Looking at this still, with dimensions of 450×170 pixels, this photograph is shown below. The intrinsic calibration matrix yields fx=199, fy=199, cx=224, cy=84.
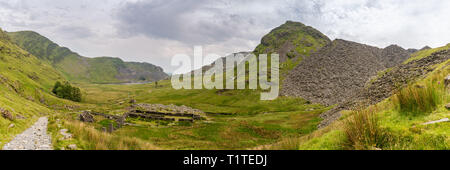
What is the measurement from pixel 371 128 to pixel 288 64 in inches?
6467

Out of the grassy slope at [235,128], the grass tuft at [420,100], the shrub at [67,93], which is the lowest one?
the grassy slope at [235,128]

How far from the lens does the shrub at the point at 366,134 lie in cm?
858

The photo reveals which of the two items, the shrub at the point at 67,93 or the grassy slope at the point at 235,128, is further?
the shrub at the point at 67,93

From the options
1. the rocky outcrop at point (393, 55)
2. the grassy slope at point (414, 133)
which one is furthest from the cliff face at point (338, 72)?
the grassy slope at point (414, 133)

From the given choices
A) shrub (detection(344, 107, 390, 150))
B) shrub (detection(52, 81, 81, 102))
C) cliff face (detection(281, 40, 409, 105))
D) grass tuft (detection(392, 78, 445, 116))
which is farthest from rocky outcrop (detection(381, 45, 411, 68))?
shrub (detection(52, 81, 81, 102))

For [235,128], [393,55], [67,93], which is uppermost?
[393,55]

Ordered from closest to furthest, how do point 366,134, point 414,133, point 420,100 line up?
point 366,134, point 414,133, point 420,100

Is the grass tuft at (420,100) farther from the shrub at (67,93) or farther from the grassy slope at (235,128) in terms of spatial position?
the shrub at (67,93)

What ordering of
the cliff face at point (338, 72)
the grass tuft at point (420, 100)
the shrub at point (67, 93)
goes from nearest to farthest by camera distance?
the grass tuft at point (420, 100), the cliff face at point (338, 72), the shrub at point (67, 93)

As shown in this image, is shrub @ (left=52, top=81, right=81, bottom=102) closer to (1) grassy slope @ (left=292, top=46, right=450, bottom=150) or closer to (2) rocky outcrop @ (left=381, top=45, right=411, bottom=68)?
(1) grassy slope @ (left=292, top=46, right=450, bottom=150)

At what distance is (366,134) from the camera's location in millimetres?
8766

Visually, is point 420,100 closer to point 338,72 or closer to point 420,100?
point 420,100

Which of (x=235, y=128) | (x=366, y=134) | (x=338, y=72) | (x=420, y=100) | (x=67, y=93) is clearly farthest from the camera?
(x=67, y=93)

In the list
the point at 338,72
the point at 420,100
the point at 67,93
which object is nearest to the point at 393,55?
the point at 338,72
